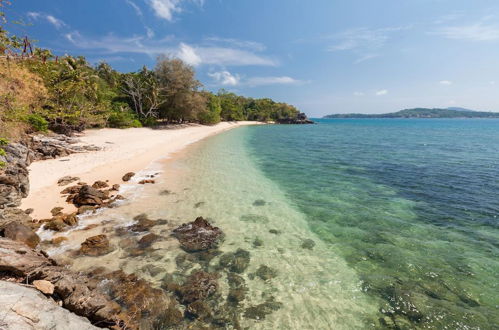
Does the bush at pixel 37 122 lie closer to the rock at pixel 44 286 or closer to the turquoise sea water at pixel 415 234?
the turquoise sea water at pixel 415 234

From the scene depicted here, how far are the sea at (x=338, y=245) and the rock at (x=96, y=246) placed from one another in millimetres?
223

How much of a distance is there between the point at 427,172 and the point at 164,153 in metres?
23.4

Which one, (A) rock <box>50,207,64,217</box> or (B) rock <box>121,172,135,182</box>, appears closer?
(A) rock <box>50,207,64,217</box>

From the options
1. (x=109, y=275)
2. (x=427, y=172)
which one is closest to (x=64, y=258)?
(x=109, y=275)

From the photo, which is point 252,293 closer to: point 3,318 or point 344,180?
point 3,318

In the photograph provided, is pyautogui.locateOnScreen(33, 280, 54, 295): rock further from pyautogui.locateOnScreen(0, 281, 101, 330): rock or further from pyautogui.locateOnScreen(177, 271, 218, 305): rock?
pyautogui.locateOnScreen(177, 271, 218, 305): rock

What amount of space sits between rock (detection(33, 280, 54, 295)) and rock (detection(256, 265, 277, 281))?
4.61 metres

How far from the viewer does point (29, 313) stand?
3.29 metres

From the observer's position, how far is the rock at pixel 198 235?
7.60 metres

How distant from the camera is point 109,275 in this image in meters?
6.08

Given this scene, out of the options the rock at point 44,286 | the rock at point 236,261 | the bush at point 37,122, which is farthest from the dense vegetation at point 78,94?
the rock at point 236,261

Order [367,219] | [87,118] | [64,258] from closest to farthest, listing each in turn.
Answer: [64,258] → [367,219] → [87,118]

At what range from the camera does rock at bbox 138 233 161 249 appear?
24.7 feet

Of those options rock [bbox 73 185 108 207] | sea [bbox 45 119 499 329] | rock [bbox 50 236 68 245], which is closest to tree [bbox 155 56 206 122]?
sea [bbox 45 119 499 329]
